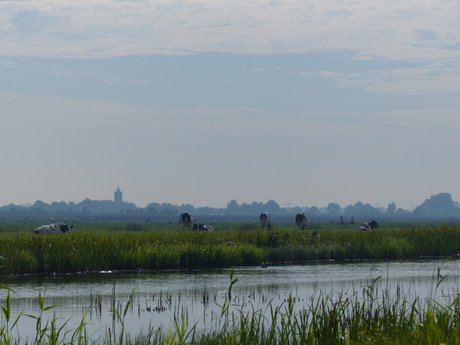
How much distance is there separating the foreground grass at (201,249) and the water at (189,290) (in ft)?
3.56

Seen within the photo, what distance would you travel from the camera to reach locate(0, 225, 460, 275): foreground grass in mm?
25386

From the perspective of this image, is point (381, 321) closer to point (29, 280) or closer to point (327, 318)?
point (327, 318)

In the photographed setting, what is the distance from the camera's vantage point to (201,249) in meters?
28.5

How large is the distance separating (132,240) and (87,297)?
9.34 meters

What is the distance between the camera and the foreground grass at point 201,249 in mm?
25386

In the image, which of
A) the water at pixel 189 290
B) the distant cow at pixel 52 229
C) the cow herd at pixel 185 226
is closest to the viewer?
the water at pixel 189 290

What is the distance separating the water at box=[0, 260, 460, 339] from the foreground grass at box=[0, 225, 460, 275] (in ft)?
3.56

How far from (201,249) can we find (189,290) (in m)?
7.39

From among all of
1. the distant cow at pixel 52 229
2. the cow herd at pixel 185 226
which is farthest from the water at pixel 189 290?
the distant cow at pixel 52 229

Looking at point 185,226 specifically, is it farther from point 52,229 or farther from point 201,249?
point 201,249

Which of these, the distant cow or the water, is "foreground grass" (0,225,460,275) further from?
the distant cow

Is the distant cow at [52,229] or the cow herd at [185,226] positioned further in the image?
the cow herd at [185,226]

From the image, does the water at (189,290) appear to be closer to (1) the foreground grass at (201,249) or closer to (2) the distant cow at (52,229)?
(1) the foreground grass at (201,249)

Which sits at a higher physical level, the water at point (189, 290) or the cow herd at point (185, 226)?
the cow herd at point (185, 226)
